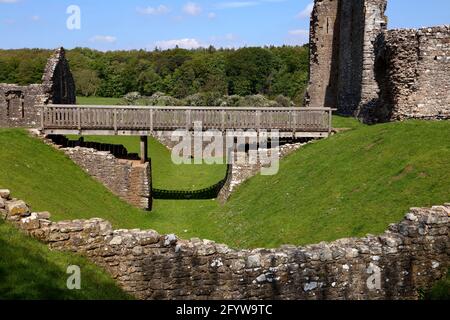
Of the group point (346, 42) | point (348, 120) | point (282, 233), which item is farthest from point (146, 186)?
point (346, 42)

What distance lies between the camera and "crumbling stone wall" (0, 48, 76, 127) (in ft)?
86.7

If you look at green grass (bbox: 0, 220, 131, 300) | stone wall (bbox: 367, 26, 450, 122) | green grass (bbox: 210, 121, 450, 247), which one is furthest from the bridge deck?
green grass (bbox: 0, 220, 131, 300)

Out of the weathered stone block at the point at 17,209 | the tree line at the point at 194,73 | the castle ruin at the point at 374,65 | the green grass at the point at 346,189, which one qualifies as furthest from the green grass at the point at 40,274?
the tree line at the point at 194,73

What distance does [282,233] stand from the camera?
13922mm

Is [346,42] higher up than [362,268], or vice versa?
[346,42]

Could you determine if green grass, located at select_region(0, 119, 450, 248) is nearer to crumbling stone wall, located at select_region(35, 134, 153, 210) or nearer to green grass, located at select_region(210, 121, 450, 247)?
green grass, located at select_region(210, 121, 450, 247)

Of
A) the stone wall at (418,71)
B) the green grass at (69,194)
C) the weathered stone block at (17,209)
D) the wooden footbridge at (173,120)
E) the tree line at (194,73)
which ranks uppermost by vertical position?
the tree line at (194,73)

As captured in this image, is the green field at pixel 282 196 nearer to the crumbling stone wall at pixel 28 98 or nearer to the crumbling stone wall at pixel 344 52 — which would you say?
the crumbling stone wall at pixel 28 98

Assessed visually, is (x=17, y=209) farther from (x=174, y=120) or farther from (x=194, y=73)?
(x=194, y=73)

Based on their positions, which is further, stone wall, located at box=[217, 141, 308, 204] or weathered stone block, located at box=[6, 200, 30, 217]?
stone wall, located at box=[217, 141, 308, 204]

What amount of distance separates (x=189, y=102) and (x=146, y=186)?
47.9 m

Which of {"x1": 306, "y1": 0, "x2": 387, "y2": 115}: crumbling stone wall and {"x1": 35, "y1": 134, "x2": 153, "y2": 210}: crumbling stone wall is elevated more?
{"x1": 306, "y1": 0, "x2": 387, "y2": 115}: crumbling stone wall

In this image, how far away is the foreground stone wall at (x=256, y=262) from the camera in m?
8.21
